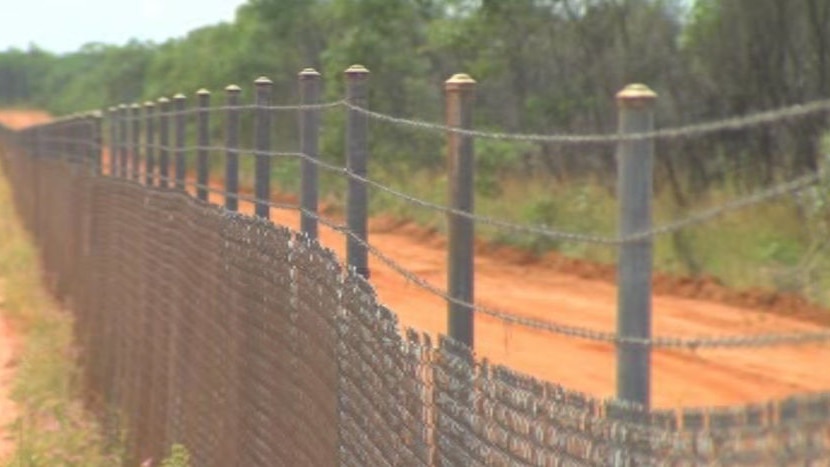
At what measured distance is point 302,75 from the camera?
6949 millimetres

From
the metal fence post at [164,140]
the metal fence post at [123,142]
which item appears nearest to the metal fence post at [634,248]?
the metal fence post at [164,140]

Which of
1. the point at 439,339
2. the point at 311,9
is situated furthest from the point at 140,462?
the point at 311,9

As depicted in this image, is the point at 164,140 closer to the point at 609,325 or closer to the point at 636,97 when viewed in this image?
the point at 609,325

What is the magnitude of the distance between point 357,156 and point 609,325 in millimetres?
7051

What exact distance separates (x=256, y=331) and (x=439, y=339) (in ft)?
8.36

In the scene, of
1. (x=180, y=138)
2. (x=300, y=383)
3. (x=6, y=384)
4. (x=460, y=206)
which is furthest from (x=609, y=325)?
(x=460, y=206)

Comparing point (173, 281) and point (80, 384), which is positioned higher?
point (173, 281)

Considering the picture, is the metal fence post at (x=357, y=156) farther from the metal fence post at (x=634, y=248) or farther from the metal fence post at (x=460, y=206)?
the metal fence post at (x=634, y=248)

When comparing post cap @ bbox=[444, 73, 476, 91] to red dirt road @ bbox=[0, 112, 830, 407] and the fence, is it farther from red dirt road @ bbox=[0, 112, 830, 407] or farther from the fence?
red dirt road @ bbox=[0, 112, 830, 407]

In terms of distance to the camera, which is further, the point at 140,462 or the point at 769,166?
the point at 769,166

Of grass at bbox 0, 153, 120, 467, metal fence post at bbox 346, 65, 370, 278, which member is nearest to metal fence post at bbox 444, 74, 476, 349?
metal fence post at bbox 346, 65, 370, 278

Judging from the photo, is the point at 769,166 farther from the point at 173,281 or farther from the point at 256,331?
the point at 256,331

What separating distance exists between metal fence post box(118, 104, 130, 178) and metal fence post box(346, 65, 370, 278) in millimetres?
7716

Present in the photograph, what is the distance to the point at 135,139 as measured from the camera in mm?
13586
